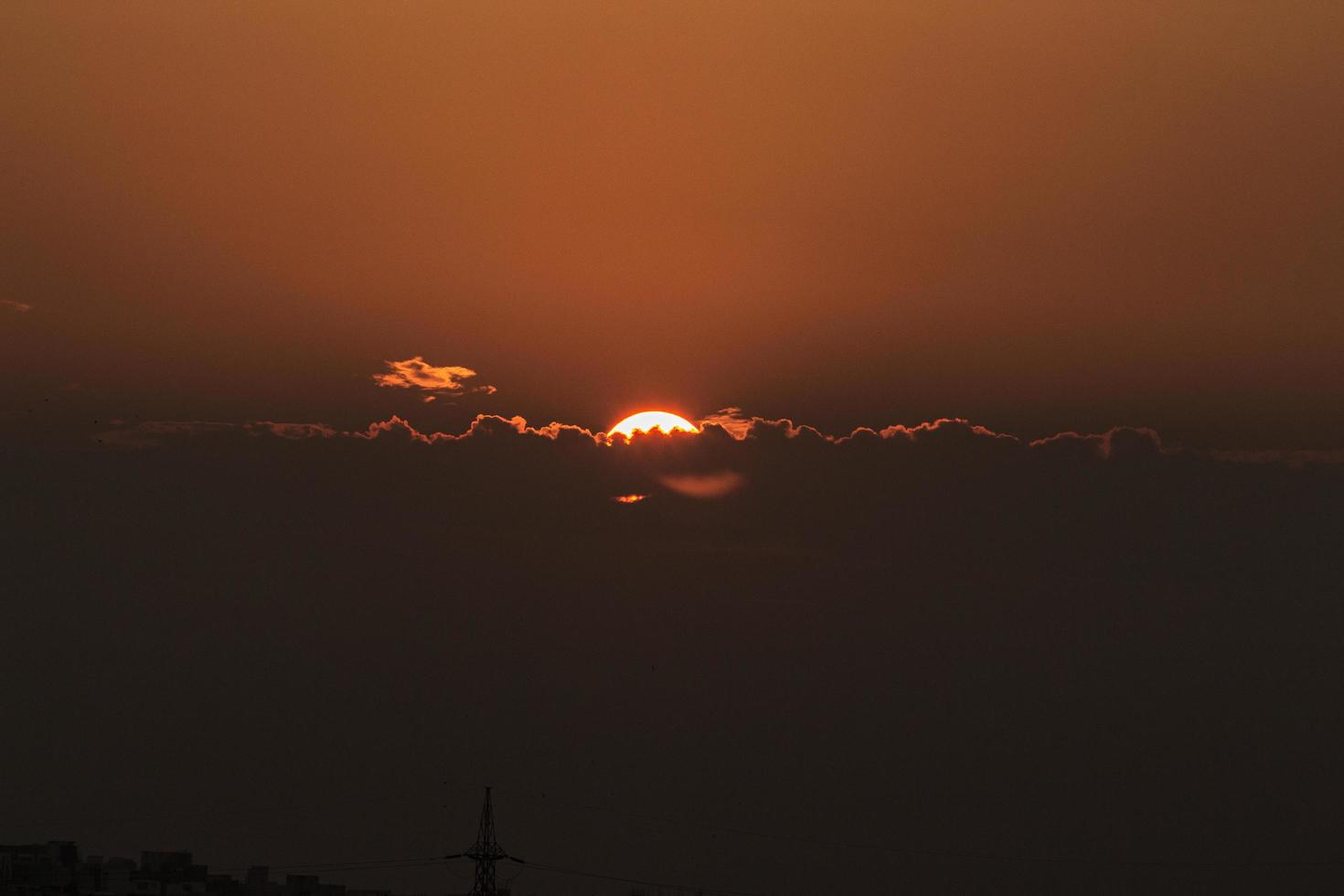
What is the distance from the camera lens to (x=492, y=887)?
162m

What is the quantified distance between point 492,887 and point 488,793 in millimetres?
8013

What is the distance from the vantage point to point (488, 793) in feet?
539
